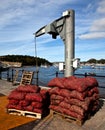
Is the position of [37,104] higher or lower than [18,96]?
lower

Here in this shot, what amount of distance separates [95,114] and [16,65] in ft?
442

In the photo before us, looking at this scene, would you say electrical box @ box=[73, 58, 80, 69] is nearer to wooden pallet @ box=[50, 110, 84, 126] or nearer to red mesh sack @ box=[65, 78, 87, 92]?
red mesh sack @ box=[65, 78, 87, 92]

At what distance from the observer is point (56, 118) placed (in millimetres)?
7859

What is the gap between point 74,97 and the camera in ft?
24.8

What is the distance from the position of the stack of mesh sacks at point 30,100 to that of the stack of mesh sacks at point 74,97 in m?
0.33

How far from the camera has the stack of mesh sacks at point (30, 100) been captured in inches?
321

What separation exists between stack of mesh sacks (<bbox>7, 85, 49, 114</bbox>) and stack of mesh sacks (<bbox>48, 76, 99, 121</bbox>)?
1.08 feet

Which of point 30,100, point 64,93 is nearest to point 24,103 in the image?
point 30,100

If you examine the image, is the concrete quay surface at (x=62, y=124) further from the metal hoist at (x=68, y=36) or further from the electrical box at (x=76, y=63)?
the metal hoist at (x=68, y=36)

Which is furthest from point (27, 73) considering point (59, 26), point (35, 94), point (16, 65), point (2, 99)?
point (16, 65)

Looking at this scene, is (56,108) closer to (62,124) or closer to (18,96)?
(62,124)

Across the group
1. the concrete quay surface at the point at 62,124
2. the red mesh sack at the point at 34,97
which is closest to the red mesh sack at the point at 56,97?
the red mesh sack at the point at 34,97

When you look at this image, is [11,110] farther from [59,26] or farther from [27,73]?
[27,73]

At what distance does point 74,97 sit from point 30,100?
163 cm
